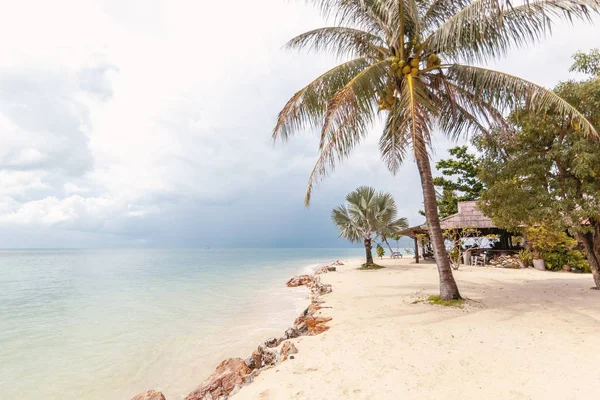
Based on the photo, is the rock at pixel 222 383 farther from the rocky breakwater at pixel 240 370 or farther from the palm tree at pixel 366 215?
the palm tree at pixel 366 215

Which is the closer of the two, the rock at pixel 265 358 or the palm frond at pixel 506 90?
the rock at pixel 265 358

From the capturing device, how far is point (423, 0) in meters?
7.75

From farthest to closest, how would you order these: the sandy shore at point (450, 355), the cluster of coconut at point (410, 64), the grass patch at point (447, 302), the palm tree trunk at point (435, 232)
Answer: the palm tree trunk at point (435, 232) < the grass patch at point (447, 302) < the cluster of coconut at point (410, 64) < the sandy shore at point (450, 355)

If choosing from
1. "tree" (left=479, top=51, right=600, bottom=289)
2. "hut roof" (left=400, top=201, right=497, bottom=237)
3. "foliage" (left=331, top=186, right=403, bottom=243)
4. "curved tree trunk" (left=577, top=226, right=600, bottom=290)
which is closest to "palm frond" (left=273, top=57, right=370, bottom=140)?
"tree" (left=479, top=51, right=600, bottom=289)

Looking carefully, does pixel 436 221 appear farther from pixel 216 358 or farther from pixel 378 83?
pixel 216 358

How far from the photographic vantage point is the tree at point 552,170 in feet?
22.9

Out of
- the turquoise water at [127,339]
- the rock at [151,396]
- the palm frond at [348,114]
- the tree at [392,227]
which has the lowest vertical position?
the turquoise water at [127,339]

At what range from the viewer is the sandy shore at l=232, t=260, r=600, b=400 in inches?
136

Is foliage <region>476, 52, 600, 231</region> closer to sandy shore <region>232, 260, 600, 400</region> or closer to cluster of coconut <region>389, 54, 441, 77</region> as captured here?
sandy shore <region>232, 260, 600, 400</region>

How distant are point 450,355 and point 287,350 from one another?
2.56m

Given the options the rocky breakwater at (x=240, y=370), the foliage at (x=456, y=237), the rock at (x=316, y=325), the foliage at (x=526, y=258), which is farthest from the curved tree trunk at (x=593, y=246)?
the foliage at (x=456, y=237)

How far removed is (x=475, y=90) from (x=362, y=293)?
703 cm

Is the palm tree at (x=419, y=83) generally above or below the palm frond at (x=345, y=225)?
above

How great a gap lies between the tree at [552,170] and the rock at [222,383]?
8062 millimetres
